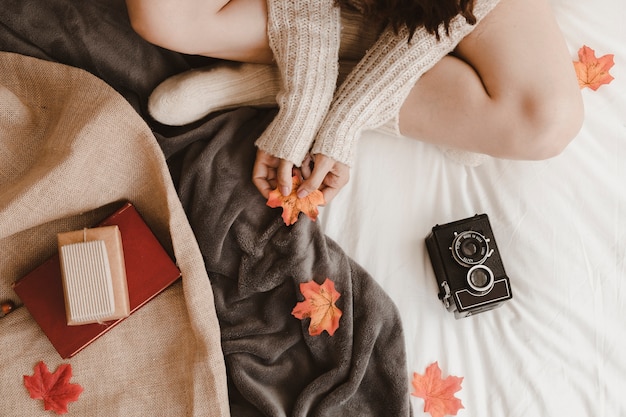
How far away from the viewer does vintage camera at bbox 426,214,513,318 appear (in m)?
0.94

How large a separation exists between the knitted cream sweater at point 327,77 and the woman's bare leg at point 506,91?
4cm

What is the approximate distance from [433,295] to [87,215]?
60 centimetres

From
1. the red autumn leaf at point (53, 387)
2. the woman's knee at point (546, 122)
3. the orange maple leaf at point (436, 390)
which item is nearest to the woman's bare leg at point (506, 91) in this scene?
the woman's knee at point (546, 122)

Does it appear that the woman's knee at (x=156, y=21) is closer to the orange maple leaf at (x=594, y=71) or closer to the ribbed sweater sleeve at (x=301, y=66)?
the ribbed sweater sleeve at (x=301, y=66)

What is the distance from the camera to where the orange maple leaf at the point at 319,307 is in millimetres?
960

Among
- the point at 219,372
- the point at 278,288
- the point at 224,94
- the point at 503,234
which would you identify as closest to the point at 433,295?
the point at 503,234

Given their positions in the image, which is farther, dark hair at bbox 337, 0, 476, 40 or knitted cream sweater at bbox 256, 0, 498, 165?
knitted cream sweater at bbox 256, 0, 498, 165

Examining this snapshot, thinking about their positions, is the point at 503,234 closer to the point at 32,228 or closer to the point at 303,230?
the point at 303,230

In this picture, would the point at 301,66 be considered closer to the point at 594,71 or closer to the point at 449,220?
the point at 449,220

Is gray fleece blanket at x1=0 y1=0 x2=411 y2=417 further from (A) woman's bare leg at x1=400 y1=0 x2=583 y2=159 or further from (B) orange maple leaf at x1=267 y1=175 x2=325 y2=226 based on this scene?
(A) woman's bare leg at x1=400 y1=0 x2=583 y2=159

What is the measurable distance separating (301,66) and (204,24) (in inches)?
6.6

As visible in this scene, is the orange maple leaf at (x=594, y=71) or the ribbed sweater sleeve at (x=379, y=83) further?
the orange maple leaf at (x=594, y=71)

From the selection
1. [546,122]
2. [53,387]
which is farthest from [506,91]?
[53,387]

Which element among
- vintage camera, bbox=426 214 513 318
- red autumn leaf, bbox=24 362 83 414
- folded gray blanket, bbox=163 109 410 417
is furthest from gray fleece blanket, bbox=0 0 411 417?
red autumn leaf, bbox=24 362 83 414
